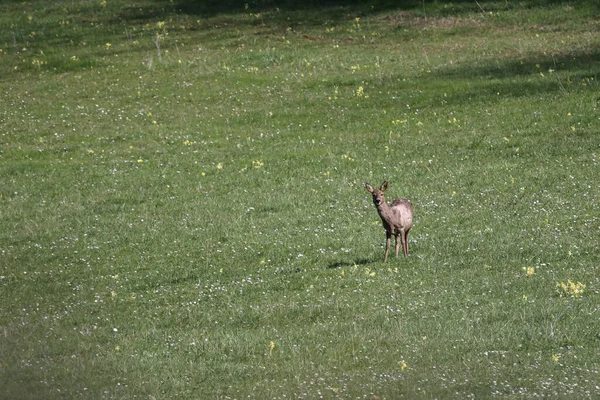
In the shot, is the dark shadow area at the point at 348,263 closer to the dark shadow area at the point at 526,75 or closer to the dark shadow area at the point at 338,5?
the dark shadow area at the point at 526,75

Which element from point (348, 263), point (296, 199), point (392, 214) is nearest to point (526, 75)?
point (296, 199)

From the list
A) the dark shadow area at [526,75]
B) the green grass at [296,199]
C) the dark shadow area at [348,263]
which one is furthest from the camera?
the dark shadow area at [526,75]

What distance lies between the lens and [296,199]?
23.0m

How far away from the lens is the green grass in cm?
1209

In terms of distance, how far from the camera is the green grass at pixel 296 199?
12.1m

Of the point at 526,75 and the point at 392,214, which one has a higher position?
the point at 392,214

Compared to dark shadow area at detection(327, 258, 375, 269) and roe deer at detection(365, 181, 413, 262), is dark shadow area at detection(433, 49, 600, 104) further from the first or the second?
roe deer at detection(365, 181, 413, 262)

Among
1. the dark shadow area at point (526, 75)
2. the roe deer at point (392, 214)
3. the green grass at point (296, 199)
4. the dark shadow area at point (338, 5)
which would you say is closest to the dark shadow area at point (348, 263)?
the green grass at point (296, 199)

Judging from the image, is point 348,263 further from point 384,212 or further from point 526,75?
point 526,75

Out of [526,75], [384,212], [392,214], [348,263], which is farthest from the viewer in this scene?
[526,75]

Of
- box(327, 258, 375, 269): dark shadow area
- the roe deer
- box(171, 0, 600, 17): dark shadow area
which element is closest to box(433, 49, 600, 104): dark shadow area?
box(171, 0, 600, 17): dark shadow area

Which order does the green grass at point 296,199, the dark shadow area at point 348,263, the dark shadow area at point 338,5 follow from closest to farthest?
1. the green grass at point 296,199
2. the dark shadow area at point 348,263
3. the dark shadow area at point 338,5

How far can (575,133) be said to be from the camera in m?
26.7

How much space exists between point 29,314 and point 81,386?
180 inches
